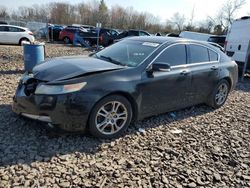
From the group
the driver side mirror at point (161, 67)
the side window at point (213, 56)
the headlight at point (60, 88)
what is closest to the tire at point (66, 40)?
the side window at point (213, 56)

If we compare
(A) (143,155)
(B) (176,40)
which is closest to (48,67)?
(A) (143,155)

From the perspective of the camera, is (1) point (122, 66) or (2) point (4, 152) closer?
(2) point (4, 152)

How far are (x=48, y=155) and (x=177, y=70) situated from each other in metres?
2.63

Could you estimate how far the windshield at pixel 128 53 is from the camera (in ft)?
13.6

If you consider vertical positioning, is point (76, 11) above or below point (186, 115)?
above

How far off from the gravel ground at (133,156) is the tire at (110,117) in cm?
14

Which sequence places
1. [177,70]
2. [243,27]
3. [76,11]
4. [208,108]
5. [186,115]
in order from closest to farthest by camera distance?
[177,70] → [186,115] → [208,108] → [243,27] → [76,11]

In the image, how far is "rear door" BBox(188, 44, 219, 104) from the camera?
4787mm

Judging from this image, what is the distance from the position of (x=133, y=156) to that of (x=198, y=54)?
268 cm

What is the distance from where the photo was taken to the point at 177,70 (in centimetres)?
446

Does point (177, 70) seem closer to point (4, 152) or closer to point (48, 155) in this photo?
point (48, 155)

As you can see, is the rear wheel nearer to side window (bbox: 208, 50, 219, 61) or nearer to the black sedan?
the black sedan

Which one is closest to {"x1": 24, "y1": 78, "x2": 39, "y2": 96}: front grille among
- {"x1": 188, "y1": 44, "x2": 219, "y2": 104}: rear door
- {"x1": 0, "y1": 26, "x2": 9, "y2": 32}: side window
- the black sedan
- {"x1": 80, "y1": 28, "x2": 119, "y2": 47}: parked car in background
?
the black sedan

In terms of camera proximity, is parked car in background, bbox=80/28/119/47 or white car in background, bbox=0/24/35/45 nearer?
white car in background, bbox=0/24/35/45
